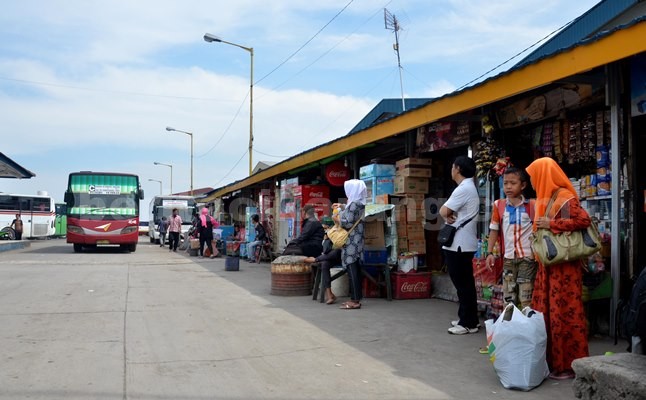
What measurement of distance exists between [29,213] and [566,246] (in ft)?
124

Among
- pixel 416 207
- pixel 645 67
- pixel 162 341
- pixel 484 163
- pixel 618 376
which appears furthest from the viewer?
pixel 416 207

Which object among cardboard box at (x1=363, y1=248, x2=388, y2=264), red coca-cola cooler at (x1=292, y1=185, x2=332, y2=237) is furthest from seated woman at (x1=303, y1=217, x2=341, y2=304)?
red coca-cola cooler at (x1=292, y1=185, x2=332, y2=237)

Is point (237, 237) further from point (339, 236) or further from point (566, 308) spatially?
point (566, 308)

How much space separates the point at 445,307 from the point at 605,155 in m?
2.99

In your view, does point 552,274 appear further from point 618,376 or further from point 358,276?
point 358,276

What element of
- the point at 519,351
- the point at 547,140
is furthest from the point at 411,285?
the point at 519,351

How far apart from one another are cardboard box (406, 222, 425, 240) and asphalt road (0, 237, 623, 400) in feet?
3.49

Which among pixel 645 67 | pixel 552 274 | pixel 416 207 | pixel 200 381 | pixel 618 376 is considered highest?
pixel 645 67

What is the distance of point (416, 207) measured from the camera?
920cm

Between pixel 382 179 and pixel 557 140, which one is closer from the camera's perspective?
pixel 557 140

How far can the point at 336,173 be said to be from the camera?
42.8 ft

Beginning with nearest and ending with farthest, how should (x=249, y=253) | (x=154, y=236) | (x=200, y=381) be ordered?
(x=200, y=381)
(x=249, y=253)
(x=154, y=236)

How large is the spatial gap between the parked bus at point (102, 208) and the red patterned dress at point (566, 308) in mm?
19818

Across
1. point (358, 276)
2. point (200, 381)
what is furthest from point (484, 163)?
point (200, 381)
